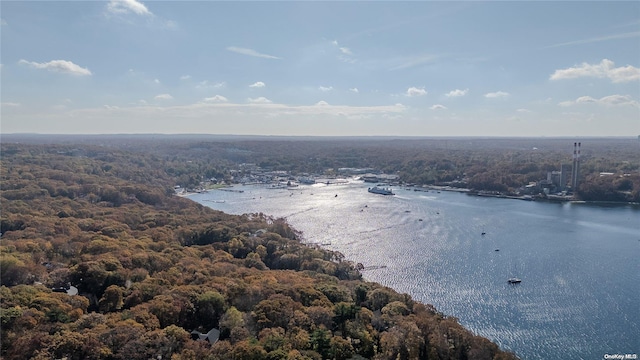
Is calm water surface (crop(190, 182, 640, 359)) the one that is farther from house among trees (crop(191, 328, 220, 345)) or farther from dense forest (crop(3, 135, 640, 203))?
house among trees (crop(191, 328, 220, 345))

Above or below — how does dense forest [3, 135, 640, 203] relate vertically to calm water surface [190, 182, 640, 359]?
above

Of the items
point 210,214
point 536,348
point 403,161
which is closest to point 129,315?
point 536,348

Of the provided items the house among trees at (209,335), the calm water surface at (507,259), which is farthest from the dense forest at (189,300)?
the calm water surface at (507,259)

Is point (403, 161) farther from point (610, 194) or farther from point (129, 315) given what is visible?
point (129, 315)

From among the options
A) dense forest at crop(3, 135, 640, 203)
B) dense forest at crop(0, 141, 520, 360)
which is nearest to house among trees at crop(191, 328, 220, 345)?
dense forest at crop(0, 141, 520, 360)

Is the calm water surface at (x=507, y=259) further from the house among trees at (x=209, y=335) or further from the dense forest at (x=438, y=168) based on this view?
the house among trees at (x=209, y=335)

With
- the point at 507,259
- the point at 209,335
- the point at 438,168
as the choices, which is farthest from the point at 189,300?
the point at 438,168
